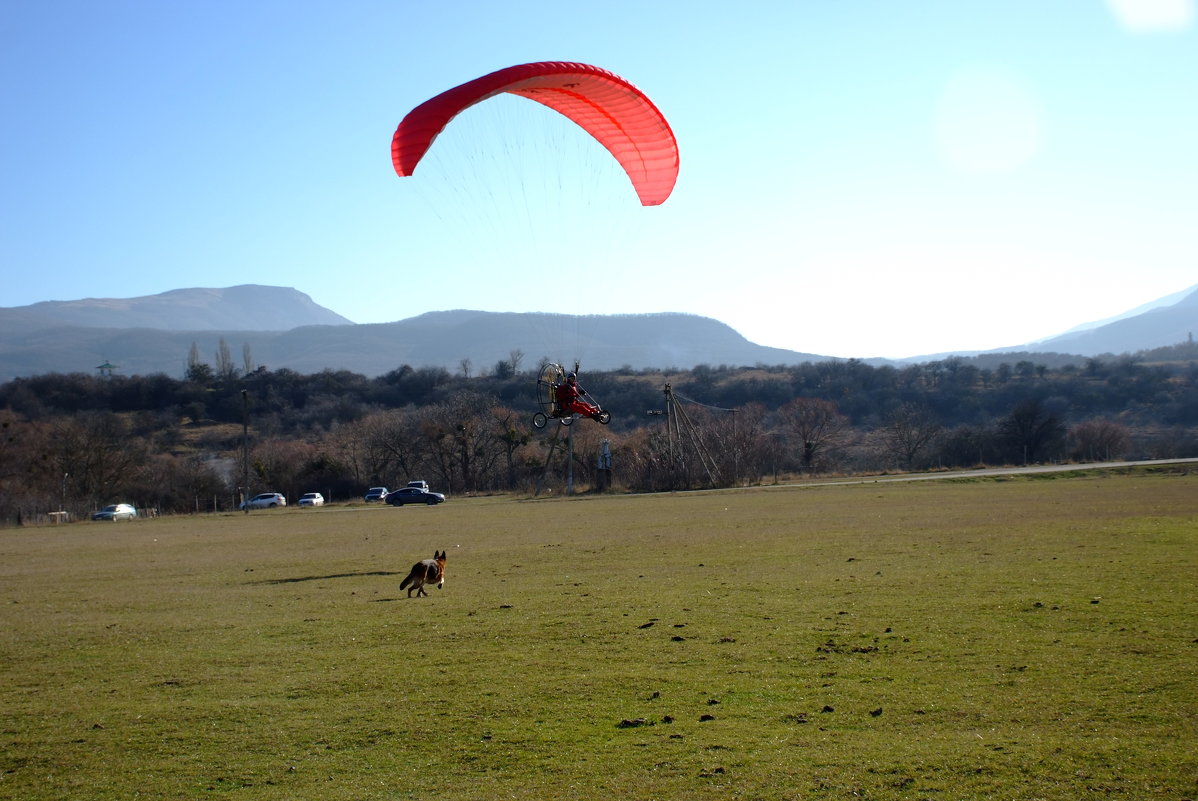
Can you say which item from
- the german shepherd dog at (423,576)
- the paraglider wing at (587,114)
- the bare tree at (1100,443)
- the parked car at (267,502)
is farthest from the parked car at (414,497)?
the bare tree at (1100,443)

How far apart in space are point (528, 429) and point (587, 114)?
5406 cm

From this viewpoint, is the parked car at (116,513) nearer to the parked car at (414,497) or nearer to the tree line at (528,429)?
the tree line at (528,429)

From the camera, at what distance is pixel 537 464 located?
65.3m

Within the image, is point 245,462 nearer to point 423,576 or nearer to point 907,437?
point 423,576

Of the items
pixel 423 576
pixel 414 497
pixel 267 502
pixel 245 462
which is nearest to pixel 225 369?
pixel 267 502

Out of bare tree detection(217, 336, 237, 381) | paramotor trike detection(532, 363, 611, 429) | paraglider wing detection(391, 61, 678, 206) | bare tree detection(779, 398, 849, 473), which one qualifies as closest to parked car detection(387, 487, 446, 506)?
paramotor trike detection(532, 363, 611, 429)

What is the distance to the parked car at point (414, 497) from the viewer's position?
172 feet

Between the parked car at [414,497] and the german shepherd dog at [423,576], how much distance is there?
123 feet

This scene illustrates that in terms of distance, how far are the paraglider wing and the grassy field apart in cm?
779

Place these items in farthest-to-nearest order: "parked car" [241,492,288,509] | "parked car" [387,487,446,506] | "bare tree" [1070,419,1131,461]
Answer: "bare tree" [1070,419,1131,461], "parked car" [241,492,288,509], "parked car" [387,487,446,506]

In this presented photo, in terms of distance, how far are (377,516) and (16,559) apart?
16.6 m

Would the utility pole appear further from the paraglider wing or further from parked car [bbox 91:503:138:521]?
the paraglider wing

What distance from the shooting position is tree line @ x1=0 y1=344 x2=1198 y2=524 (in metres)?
60.6

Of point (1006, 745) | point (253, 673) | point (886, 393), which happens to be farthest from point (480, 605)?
point (886, 393)
